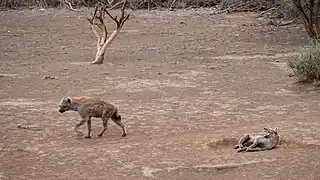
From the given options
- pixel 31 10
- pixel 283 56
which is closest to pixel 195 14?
pixel 31 10

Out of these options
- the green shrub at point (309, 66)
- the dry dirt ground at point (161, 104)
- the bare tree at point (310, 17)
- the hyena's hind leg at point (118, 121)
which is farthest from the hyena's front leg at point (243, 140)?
the bare tree at point (310, 17)

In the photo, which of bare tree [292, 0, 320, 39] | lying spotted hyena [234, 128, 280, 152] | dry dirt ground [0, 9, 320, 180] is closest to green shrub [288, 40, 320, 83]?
dry dirt ground [0, 9, 320, 180]

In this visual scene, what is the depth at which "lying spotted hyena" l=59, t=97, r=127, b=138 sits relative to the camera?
8.60m

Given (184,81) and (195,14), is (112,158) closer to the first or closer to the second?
(184,81)

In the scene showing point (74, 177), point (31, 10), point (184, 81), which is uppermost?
point (74, 177)

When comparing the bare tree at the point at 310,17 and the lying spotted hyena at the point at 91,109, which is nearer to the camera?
the lying spotted hyena at the point at 91,109

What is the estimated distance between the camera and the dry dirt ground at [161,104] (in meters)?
7.24

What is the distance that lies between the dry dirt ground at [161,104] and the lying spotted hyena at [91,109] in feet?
0.62

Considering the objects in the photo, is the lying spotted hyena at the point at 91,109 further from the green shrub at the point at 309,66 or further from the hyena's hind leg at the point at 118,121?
the green shrub at the point at 309,66

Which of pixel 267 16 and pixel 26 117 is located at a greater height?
pixel 26 117

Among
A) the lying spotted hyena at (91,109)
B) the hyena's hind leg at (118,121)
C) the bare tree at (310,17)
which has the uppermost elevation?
the lying spotted hyena at (91,109)

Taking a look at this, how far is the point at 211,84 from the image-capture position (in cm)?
1304

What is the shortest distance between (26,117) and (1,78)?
158 inches

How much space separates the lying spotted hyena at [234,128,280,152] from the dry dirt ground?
4.8 inches
